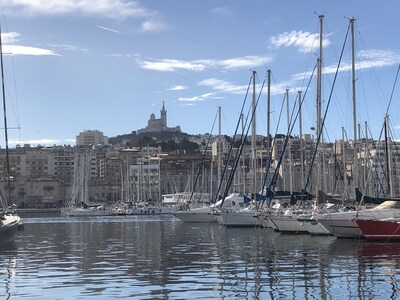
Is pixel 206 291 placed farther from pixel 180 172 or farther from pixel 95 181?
pixel 95 181

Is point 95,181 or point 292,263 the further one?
point 95,181

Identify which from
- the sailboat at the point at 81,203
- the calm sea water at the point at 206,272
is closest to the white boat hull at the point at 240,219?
the calm sea water at the point at 206,272

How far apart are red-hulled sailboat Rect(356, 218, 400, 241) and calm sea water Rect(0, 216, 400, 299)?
3.78 feet

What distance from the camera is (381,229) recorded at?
103 feet

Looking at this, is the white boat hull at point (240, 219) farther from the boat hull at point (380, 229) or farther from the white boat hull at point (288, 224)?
the boat hull at point (380, 229)

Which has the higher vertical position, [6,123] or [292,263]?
[6,123]

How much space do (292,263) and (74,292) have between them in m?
9.03

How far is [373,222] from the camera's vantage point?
31.6m

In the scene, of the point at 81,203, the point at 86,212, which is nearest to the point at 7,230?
the point at 86,212

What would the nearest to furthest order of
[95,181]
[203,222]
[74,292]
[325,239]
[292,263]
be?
1. [74,292]
2. [292,263]
3. [325,239]
4. [203,222]
5. [95,181]

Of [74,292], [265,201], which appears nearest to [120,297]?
[74,292]

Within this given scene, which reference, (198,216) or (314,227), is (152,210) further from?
(314,227)

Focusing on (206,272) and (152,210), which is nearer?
(206,272)

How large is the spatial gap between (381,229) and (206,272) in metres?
14.2
